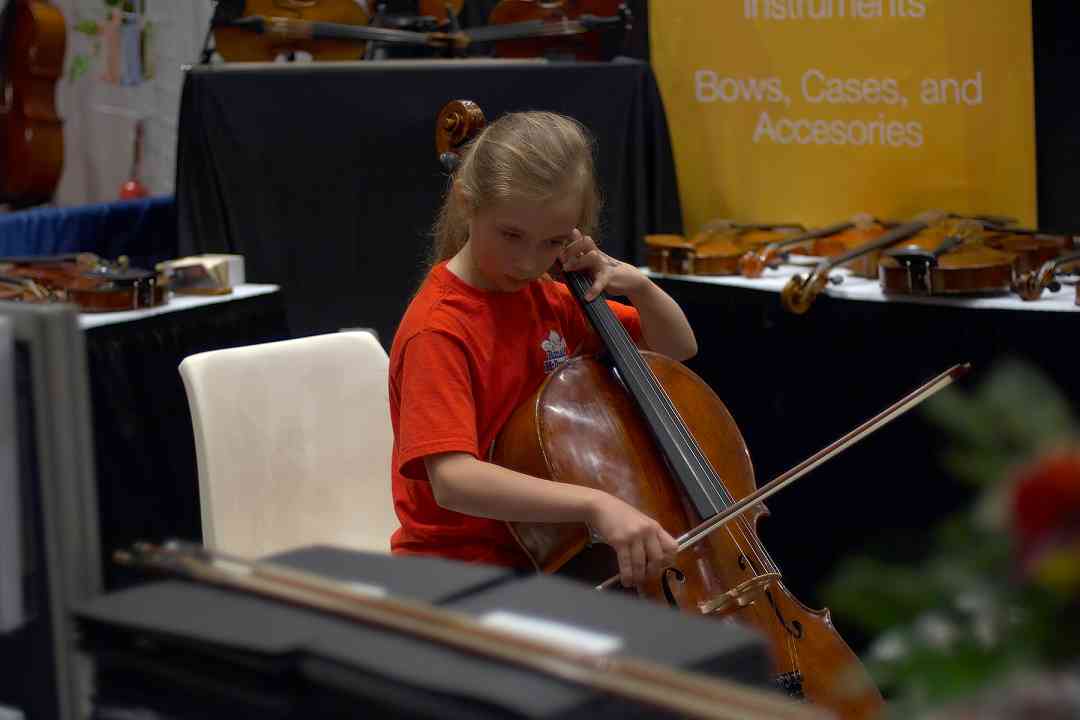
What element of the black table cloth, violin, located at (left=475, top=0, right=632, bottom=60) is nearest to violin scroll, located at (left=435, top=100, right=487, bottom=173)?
the black table cloth

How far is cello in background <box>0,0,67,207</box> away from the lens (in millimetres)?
4254

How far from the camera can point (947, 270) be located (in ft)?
8.50

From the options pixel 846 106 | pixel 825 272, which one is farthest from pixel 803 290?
pixel 846 106

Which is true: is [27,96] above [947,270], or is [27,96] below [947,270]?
above

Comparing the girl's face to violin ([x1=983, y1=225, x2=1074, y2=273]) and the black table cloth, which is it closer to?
violin ([x1=983, y1=225, x2=1074, y2=273])

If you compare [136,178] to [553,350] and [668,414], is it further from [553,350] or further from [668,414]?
→ [668,414]

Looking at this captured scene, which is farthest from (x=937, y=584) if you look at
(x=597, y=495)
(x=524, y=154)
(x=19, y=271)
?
(x=19, y=271)

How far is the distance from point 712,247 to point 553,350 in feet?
4.30

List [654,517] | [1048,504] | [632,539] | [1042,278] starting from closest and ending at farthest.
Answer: [1048,504]
[632,539]
[654,517]
[1042,278]

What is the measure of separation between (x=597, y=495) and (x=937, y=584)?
102cm

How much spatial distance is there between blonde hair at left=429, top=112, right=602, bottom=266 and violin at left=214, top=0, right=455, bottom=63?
5.56 ft

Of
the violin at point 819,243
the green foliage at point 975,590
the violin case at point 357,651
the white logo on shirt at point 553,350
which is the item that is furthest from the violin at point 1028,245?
the green foliage at point 975,590

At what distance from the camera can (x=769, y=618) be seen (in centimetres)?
162

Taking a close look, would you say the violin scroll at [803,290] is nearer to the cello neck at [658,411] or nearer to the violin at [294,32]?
the cello neck at [658,411]
